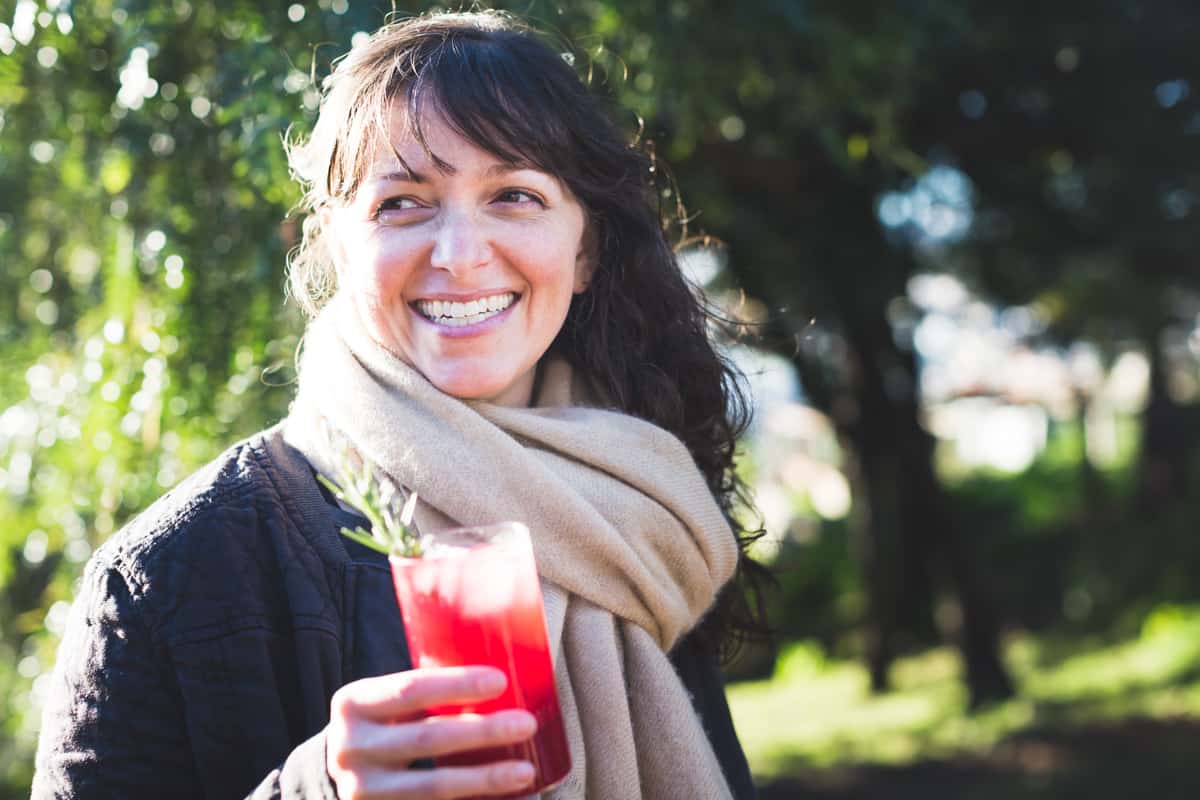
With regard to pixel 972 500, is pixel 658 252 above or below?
below

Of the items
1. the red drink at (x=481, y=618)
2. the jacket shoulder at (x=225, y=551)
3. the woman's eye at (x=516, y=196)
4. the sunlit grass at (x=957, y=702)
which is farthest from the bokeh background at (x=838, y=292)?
the red drink at (x=481, y=618)

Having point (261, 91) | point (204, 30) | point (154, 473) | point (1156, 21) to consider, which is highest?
point (1156, 21)

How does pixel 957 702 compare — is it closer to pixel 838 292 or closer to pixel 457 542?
pixel 838 292

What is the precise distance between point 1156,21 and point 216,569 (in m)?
5.03

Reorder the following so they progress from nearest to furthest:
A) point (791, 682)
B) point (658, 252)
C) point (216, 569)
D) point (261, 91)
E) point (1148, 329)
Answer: point (216, 569), point (658, 252), point (261, 91), point (1148, 329), point (791, 682)

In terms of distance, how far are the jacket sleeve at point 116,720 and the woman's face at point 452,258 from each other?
534mm

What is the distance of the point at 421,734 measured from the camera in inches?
47.4

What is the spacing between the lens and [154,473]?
10.6 feet

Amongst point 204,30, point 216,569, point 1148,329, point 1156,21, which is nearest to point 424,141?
point 216,569

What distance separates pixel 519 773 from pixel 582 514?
1.89ft

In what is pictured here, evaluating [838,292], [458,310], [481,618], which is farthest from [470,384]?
[838,292]

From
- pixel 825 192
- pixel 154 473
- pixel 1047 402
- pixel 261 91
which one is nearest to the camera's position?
pixel 261 91

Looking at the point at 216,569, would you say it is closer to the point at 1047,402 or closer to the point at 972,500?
the point at 972,500

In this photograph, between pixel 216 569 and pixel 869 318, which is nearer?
pixel 216 569
